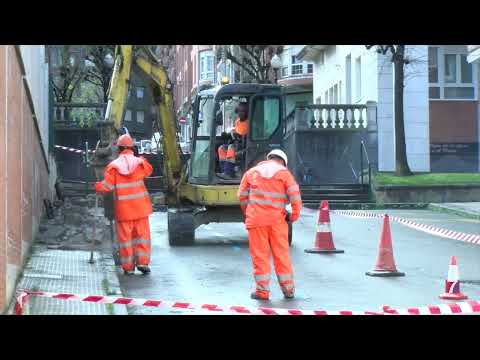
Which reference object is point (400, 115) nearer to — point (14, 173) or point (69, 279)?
point (69, 279)

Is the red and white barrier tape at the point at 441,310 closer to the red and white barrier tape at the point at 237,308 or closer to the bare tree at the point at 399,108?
the red and white barrier tape at the point at 237,308

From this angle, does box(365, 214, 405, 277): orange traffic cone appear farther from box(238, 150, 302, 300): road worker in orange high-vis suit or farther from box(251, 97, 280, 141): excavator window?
box(251, 97, 280, 141): excavator window

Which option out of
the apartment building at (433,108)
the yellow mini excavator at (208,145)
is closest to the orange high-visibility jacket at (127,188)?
the yellow mini excavator at (208,145)

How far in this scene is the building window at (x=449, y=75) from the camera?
38.6 m

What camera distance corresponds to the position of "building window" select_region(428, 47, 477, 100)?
1521 inches

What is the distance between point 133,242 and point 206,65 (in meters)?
71.3

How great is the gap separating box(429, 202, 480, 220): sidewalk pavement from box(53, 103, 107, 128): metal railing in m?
15.5

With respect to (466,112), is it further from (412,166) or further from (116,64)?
(116,64)

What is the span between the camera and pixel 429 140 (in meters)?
39.0

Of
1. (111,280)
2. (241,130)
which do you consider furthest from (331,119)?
(111,280)

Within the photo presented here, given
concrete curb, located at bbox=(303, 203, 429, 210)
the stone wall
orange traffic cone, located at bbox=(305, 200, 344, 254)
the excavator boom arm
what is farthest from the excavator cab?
the stone wall
